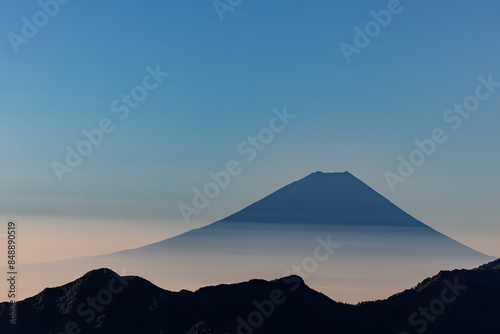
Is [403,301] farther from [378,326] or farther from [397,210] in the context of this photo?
[397,210]

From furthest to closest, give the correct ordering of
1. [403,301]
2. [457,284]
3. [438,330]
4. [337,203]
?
1. [337,203]
2. [457,284]
3. [403,301]
4. [438,330]

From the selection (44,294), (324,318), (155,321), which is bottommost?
(324,318)

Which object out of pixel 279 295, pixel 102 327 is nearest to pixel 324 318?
pixel 279 295

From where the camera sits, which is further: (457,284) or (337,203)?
(337,203)

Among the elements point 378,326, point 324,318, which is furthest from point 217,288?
point 378,326

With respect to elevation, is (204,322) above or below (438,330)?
above

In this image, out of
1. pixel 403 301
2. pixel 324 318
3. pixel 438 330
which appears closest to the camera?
pixel 324 318
